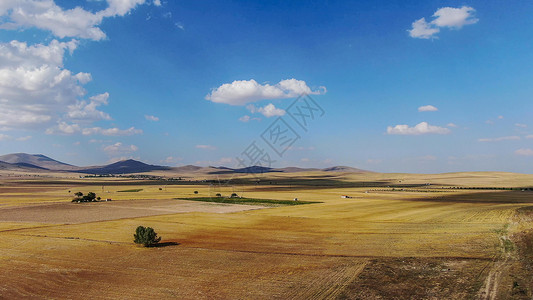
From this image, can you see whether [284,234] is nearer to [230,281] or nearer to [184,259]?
[184,259]

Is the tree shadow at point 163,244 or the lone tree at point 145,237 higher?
the lone tree at point 145,237

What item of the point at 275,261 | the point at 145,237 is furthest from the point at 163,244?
the point at 275,261

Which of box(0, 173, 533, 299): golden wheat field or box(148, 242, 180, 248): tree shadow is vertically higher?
box(0, 173, 533, 299): golden wheat field

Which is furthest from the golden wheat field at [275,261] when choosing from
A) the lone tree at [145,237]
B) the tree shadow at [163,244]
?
the lone tree at [145,237]

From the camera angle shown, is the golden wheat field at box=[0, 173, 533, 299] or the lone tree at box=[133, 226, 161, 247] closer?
the golden wheat field at box=[0, 173, 533, 299]

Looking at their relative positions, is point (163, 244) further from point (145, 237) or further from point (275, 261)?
point (275, 261)

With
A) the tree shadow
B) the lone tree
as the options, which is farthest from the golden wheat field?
the lone tree

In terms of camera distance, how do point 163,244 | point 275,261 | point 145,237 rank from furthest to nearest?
point 163,244 < point 145,237 < point 275,261

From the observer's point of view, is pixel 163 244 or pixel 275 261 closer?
pixel 275 261

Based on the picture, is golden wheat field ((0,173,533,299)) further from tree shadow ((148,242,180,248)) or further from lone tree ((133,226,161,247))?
lone tree ((133,226,161,247))

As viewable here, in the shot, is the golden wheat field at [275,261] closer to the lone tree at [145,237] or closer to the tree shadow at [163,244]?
the tree shadow at [163,244]

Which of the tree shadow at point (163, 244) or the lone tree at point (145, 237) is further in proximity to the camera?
the tree shadow at point (163, 244)

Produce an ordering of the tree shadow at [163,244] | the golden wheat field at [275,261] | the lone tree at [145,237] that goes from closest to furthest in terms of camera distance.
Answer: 1. the golden wheat field at [275,261]
2. the lone tree at [145,237]
3. the tree shadow at [163,244]

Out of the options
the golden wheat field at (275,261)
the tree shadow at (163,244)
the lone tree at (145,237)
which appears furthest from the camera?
the tree shadow at (163,244)
